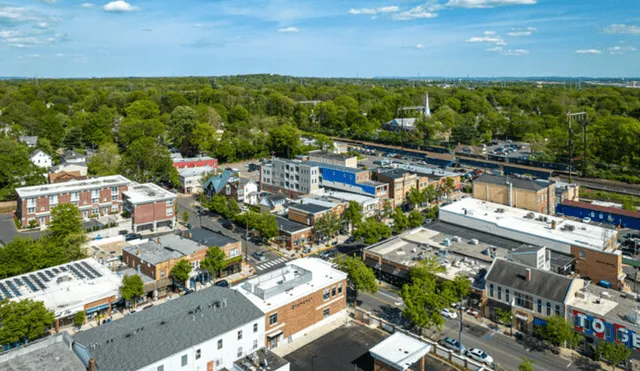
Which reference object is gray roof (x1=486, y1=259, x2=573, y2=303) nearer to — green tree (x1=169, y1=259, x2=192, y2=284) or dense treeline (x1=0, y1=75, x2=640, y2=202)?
green tree (x1=169, y1=259, x2=192, y2=284)

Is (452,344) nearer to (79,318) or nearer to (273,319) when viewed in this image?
(273,319)

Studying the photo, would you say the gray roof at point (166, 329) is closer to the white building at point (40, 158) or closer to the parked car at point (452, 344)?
the parked car at point (452, 344)

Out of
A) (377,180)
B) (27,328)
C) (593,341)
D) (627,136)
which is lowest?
(593,341)

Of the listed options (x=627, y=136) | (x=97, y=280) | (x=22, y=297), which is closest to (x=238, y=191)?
(x=97, y=280)

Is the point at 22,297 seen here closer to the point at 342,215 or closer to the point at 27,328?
the point at 27,328

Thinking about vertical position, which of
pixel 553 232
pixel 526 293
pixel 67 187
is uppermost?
pixel 67 187

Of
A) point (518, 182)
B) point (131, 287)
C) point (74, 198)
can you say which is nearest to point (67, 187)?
point (74, 198)

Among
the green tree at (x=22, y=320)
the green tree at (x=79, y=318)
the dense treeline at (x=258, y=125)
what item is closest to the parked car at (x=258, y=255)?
the green tree at (x=79, y=318)
